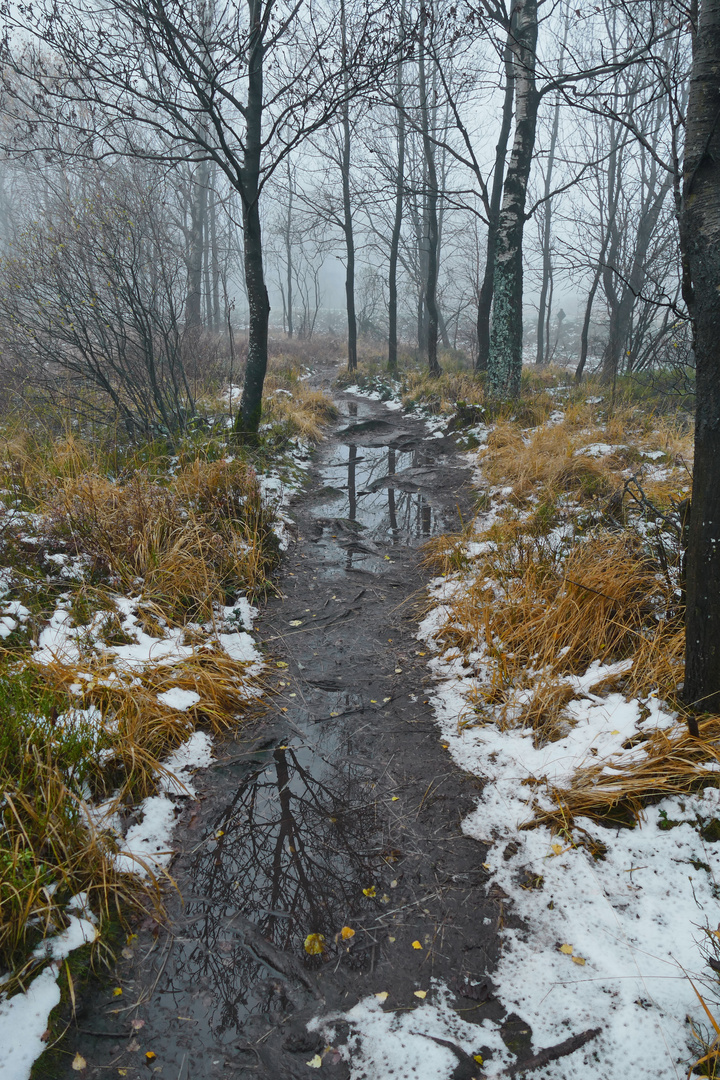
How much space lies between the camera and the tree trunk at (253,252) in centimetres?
572

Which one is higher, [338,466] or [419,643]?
[338,466]

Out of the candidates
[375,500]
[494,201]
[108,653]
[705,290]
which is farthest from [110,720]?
[494,201]

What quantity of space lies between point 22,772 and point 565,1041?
207 centimetres

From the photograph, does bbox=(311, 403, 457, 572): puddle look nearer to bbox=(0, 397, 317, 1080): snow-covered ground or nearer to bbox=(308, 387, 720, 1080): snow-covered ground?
bbox=(0, 397, 317, 1080): snow-covered ground

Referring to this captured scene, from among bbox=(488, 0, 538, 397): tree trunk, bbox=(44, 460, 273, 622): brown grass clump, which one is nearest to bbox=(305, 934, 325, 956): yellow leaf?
bbox=(44, 460, 273, 622): brown grass clump

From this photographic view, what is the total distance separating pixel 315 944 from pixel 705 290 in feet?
9.10

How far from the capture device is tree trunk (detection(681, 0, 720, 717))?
186 centimetres

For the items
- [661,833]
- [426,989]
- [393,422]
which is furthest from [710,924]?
[393,422]

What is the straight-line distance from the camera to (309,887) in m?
2.06

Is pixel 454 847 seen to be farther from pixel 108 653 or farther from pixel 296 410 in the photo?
pixel 296 410

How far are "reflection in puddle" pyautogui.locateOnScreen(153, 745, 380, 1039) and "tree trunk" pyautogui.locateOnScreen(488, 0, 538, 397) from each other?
6907mm

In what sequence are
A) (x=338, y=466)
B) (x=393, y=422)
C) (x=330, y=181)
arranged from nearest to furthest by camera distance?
1. (x=338, y=466)
2. (x=393, y=422)
3. (x=330, y=181)

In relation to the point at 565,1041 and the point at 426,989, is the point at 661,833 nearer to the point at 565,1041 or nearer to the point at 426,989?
the point at 565,1041

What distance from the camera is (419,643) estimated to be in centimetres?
366
